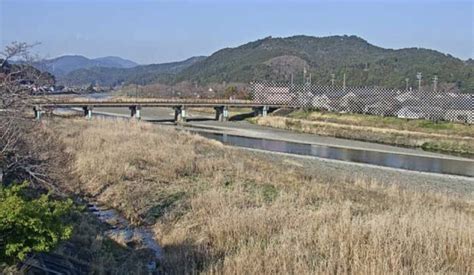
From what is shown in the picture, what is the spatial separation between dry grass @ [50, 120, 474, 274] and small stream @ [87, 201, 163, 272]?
0.26m

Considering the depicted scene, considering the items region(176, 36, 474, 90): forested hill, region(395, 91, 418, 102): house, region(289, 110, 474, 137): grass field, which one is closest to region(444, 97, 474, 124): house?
region(289, 110, 474, 137): grass field

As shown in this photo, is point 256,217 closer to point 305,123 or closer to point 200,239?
point 200,239

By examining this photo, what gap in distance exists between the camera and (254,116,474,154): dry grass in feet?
145

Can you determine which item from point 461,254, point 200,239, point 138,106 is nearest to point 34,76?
Result: point 200,239

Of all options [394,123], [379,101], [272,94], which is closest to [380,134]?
[394,123]

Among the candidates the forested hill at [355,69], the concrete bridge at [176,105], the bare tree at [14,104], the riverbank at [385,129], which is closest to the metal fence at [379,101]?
the riverbank at [385,129]

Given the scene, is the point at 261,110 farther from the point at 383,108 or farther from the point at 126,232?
the point at 126,232

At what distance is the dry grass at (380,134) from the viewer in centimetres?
4406

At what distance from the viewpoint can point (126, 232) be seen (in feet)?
41.6

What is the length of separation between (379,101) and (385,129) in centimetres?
1328

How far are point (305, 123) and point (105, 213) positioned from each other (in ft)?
155

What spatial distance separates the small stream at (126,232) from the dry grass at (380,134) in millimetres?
35038

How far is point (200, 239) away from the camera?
1067 centimetres

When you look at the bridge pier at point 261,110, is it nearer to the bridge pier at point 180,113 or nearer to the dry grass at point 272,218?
the bridge pier at point 180,113
